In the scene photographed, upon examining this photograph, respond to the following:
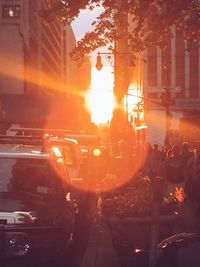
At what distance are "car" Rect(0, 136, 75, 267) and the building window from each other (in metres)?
84.2

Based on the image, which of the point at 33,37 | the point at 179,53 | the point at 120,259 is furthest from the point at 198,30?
the point at 33,37

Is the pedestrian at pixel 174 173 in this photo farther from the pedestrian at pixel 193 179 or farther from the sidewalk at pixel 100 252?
the sidewalk at pixel 100 252

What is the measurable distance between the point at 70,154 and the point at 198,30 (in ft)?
15.3

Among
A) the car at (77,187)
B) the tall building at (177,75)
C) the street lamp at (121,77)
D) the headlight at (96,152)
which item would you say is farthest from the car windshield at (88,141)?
the tall building at (177,75)

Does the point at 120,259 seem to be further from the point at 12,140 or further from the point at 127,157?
the point at 127,157

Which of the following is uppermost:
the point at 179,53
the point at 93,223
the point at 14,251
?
the point at 179,53

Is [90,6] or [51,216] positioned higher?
[90,6]

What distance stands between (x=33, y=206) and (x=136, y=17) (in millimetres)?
4822

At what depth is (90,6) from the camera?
11.0 m

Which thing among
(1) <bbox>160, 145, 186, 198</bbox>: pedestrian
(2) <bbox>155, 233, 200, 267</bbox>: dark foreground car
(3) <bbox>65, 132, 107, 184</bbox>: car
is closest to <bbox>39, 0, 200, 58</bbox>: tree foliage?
(1) <bbox>160, 145, 186, 198</bbox>: pedestrian

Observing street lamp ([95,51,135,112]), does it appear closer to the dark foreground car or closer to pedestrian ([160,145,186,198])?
pedestrian ([160,145,186,198])

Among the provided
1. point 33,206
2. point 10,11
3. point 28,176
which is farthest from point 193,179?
point 10,11

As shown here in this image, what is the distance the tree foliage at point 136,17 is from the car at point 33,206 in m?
2.33

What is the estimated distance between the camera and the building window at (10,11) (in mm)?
91875
